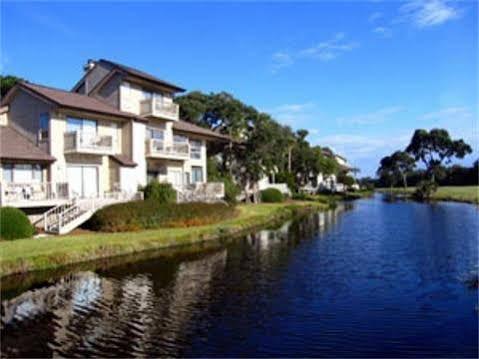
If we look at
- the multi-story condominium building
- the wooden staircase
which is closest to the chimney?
the multi-story condominium building

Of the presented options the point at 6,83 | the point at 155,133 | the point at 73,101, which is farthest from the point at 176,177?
the point at 6,83

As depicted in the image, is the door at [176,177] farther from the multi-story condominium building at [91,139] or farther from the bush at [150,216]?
the bush at [150,216]

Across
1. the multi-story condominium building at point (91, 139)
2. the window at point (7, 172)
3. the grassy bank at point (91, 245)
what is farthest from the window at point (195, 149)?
the window at point (7, 172)

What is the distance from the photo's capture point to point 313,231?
3212 centimetres

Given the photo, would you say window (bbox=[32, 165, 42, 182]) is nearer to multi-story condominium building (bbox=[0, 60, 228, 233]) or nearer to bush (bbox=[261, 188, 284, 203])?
multi-story condominium building (bbox=[0, 60, 228, 233])

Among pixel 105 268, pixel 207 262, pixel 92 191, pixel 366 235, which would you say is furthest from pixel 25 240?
pixel 366 235

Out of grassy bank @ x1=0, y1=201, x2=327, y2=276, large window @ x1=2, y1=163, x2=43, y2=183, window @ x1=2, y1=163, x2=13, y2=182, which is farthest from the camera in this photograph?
large window @ x1=2, y1=163, x2=43, y2=183

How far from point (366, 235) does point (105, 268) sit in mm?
17065

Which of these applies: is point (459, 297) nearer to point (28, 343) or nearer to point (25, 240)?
point (28, 343)

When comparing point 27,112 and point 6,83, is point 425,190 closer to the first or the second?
point 6,83

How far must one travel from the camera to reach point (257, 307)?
1327 centimetres

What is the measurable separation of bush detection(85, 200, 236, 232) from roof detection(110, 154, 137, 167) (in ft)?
17.9

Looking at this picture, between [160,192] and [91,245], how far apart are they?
38.2ft

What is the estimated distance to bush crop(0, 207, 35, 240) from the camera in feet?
71.1
